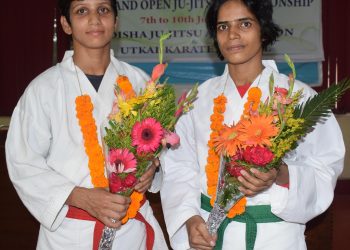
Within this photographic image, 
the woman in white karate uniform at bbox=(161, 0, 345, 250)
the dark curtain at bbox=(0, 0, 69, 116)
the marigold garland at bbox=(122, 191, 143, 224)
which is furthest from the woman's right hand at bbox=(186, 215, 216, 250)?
the dark curtain at bbox=(0, 0, 69, 116)

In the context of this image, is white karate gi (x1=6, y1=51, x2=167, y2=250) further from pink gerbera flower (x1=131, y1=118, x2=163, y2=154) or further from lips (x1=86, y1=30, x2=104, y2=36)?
pink gerbera flower (x1=131, y1=118, x2=163, y2=154)

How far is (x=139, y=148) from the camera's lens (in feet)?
5.73

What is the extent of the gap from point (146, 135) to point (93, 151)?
34cm

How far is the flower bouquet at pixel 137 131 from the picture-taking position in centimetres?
175

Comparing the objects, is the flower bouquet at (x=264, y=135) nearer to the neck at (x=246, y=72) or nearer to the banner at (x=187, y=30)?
the neck at (x=246, y=72)

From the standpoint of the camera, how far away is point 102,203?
1.89 m

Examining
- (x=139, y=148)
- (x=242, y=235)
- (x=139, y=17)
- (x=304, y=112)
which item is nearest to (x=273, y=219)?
(x=242, y=235)

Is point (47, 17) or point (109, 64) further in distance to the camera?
point (47, 17)

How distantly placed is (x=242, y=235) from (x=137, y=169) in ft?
1.51

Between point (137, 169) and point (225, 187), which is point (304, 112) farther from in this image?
point (137, 169)

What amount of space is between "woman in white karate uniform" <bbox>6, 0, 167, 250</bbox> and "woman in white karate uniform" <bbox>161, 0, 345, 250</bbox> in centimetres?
17

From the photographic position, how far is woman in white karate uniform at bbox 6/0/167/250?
198 cm

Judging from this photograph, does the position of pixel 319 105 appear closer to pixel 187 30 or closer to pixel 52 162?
pixel 52 162

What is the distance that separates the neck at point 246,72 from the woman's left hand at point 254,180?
461 mm
